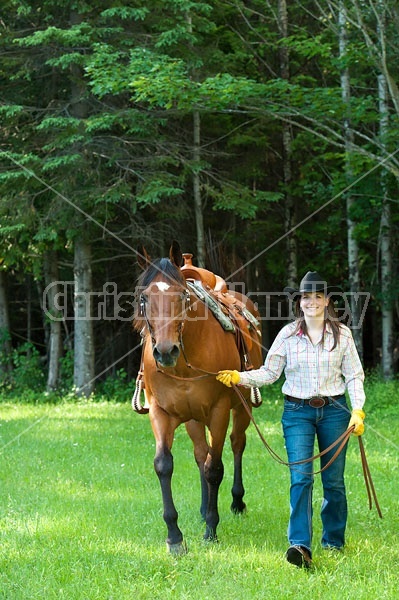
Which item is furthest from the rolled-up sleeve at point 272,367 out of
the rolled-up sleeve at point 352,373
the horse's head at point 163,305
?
the horse's head at point 163,305

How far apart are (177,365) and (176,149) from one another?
34.0 feet

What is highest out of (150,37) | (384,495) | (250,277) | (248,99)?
(150,37)

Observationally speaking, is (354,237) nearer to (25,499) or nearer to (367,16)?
(367,16)

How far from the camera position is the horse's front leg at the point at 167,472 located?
5.85 meters

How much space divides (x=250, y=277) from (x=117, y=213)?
486cm

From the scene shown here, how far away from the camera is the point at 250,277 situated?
68.3 ft

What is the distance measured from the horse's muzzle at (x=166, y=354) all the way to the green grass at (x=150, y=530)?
1.45 meters

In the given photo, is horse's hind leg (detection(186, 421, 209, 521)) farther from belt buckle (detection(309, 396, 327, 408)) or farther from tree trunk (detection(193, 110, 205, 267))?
tree trunk (detection(193, 110, 205, 267))

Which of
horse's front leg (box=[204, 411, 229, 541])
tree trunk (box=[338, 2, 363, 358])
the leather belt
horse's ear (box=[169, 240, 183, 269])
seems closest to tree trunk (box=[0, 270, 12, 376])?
tree trunk (box=[338, 2, 363, 358])

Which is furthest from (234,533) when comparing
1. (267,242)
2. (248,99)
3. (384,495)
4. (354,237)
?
(267,242)

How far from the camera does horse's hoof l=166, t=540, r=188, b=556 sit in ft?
18.9

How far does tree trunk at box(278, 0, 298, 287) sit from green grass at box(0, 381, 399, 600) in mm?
7217

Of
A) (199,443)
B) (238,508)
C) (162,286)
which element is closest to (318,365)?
(162,286)

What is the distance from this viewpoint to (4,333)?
62.2 feet
